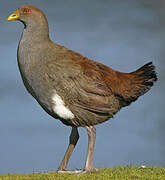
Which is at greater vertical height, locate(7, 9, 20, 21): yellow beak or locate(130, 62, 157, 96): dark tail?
locate(7, 9, 20, 21): yellow beak

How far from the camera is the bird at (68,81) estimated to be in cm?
737

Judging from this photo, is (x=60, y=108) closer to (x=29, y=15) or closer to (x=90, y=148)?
(x=90, y=148)

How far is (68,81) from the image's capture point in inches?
292

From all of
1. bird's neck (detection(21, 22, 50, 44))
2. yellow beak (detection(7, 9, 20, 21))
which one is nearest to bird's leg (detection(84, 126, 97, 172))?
bird's neck (detection(21, 22, 50, 44))

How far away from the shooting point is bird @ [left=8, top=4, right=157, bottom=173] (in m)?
7.37

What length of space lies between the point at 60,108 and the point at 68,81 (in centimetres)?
51

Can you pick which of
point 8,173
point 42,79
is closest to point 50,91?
point 42,79

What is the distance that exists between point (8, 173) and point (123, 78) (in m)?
3.03

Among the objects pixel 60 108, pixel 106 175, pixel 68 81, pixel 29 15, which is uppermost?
pixel 29 15

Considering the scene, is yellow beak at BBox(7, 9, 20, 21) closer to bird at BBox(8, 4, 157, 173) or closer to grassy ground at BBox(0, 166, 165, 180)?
bird at BBox(8, 4, 157, 173)

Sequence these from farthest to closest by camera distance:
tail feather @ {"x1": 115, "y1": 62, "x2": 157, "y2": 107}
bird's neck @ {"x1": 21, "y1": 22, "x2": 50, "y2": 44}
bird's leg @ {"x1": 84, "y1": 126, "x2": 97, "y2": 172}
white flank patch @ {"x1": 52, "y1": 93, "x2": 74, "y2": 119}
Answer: tail feather @ {"x1": 115, "y1": 62, "x2": 157, "y2": 107}, bird's leg @ {"x1": 84, "y1": 126, "x2": 97, "y2": 172}, bird's neck @ {"x1": 21, "y1": 22, "x2": 50, "y2": 44}, white flank patch @ {"x1": 52, "y1": 93, "x2": 74, "y2": 119}

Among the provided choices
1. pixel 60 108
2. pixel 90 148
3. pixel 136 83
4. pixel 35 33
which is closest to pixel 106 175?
pixel 90 148

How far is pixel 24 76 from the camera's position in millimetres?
7605

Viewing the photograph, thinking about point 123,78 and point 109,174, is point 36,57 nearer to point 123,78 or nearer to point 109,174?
point 123,78
